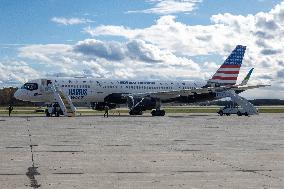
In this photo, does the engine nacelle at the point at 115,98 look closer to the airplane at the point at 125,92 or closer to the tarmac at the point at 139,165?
the airplane at the point at 125,92

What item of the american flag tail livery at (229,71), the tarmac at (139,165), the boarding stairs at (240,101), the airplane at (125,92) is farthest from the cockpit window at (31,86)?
the tarmac at (139,165)

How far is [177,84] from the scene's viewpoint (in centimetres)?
6084

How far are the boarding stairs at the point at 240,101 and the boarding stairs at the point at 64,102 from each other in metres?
18.2

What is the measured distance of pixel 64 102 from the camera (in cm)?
5078

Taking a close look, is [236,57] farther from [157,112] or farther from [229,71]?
[157,112]

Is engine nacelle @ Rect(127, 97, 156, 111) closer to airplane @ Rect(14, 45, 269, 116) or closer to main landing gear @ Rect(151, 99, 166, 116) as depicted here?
airplane @ Rect(14, 45, 269, 116)

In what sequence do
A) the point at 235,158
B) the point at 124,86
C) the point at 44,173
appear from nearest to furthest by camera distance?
the point at 44,173 → the point at 235,158 → the point at 124,86

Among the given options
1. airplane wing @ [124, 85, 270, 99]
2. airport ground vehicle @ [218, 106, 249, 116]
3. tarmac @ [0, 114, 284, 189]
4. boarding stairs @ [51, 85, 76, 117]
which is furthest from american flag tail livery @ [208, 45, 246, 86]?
tarmac @ [0, 114, 284, 189]

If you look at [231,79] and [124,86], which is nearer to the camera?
[124,86]

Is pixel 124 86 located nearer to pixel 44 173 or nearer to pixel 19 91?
pixel 19 91

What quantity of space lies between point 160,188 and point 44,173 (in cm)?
289

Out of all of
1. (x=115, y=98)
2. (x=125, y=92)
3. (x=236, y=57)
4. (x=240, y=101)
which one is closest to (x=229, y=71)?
(x=236, y=57)

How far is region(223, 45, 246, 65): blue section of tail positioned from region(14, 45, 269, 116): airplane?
2.01 metres

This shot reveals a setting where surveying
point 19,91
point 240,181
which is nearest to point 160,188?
point 240,181
